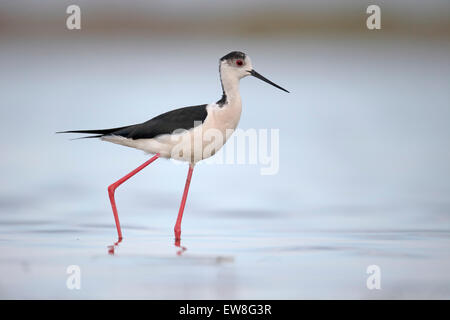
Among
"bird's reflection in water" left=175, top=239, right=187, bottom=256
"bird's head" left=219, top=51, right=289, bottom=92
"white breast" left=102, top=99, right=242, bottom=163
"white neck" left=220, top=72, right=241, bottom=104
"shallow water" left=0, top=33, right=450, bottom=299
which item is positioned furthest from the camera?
"bird's head" left=219, top=51, right=289, bottom=92

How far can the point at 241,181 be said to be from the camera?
8.31 metres

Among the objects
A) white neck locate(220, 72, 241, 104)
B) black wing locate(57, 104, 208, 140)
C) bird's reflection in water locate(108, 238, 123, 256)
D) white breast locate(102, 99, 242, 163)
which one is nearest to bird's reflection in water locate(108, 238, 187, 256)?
bird's reflection in water locate(108, 238, 123, 256)

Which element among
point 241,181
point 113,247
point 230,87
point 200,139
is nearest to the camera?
point 113,247

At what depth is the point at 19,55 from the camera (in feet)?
48.7

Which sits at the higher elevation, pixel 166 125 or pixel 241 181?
pixel 166 125

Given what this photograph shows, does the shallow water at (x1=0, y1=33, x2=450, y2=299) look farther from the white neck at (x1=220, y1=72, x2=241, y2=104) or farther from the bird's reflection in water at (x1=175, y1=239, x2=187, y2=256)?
A: the white neck at (x1=220, y1=72, x2=241, y2=104)

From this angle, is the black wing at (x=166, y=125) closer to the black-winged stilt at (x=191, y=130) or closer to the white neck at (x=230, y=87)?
the black-winged stilt at (x=191, y=130)

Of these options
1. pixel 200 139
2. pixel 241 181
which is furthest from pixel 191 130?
pixel 241 181

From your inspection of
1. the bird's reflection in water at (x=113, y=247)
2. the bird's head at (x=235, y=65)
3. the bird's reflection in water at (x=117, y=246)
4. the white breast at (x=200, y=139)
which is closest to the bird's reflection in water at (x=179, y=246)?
the bird's reflection in water at (x=117, y=246)

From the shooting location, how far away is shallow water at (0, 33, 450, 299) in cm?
470

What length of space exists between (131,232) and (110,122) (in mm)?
4528

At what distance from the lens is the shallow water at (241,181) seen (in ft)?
15.4

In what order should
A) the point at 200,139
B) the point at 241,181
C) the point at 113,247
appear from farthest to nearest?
the point at 241,181 < the point at 200,139 < the point at 113,247

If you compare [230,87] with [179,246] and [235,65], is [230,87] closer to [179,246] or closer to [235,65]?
[235,65]
